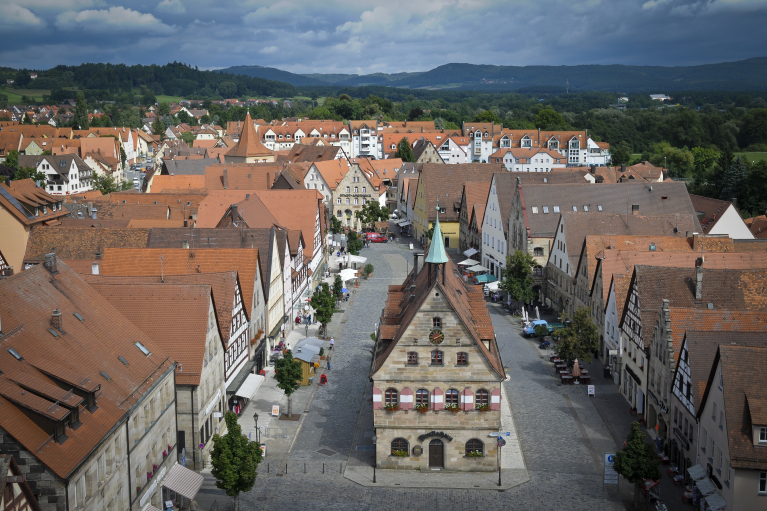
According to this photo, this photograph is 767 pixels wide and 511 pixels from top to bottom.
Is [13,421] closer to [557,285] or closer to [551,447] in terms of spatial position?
[551,447]

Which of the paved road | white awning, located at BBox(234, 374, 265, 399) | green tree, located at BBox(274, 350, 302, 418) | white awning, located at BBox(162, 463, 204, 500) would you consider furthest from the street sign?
white awning, located at BBox(234, 374, 265, 399)

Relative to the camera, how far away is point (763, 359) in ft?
99.7

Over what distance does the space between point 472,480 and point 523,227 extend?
3840 centimetres

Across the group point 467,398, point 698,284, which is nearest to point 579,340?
point 698,284

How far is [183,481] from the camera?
32.4 m

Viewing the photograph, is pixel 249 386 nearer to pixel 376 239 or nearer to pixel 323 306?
pixel 323 306

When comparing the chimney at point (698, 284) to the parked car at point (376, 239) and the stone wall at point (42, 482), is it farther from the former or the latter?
the parked car at point (376, 239)

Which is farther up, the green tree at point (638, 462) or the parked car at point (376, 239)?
the green tree at point (638, 462)

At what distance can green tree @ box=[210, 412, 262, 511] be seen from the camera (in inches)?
1205

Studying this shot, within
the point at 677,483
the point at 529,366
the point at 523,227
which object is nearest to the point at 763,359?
the point at 677,483

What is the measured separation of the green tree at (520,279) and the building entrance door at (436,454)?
29073mm

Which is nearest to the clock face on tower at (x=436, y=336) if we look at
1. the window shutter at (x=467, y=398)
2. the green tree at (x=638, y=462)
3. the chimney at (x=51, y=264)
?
the window shutter at (x=467, y=398)

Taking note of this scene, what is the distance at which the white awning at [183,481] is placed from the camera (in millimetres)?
31625

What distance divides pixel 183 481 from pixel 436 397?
11.3 metres
